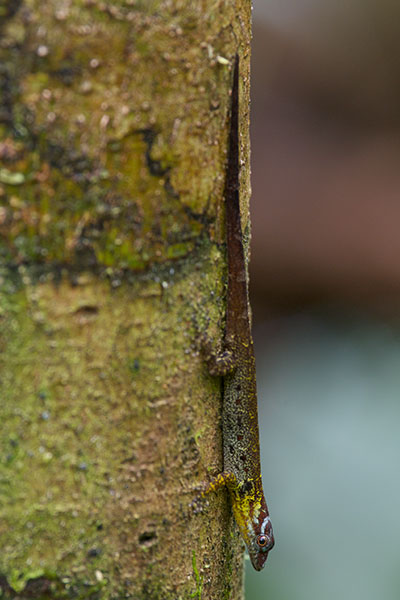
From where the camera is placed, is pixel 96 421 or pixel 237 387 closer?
pixel 96 421

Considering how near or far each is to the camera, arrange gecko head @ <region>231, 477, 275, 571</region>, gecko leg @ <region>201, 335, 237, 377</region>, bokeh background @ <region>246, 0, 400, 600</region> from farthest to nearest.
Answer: bokeh background @ <region>246, 0, 400, 600</region>
gecko head @ <region>231, 477, 275, 571</region>
gecko leg @ <region>201, 335, 237, 377</region>

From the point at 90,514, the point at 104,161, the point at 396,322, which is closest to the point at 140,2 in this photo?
the point at 104,161

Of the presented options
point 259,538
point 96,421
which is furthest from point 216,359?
point 259,538

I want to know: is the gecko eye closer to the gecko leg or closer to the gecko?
the gecko

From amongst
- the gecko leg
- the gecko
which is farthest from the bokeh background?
the gecko leg

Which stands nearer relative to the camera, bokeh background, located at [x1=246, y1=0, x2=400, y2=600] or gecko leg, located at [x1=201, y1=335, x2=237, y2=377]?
gecko leg, located at [x1=201, y1=335, x2=237, y2=377]

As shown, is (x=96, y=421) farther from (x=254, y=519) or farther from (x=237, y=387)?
(x=254, y=519)

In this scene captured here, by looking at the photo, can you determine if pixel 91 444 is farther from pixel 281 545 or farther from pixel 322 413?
pixel 322 413

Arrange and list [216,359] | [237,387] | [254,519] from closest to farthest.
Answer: [216,359] < [237,387] < [254,519]
